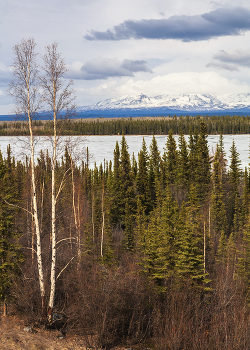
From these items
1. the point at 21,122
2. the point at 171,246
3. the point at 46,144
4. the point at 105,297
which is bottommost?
the point at 171,246

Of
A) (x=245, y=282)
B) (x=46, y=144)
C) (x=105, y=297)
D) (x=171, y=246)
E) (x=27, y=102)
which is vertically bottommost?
(x=245, y=282)

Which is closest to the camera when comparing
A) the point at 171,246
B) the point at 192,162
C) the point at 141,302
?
the point at 141,302

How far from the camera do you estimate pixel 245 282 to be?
102 feet

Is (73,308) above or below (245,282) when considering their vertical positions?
above

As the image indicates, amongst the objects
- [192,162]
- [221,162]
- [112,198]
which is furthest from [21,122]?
[221,162]

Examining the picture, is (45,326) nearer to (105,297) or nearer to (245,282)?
(105,297)

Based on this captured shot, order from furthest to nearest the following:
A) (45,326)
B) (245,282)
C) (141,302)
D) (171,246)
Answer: (245,282)
(171,246)
(141,302)
(45,326)

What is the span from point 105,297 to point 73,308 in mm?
2590

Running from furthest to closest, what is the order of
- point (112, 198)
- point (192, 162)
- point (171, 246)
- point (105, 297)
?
point (192, 162)
point (112, 198)
point (171, 246)
point (105, 297)

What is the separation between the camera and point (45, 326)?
51.8 feet

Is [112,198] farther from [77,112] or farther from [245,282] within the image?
[77,112]

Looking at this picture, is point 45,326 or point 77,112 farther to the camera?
point 77,112

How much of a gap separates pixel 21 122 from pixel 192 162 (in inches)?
2425

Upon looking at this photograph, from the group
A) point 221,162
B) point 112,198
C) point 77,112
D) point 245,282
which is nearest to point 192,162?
point 221,162
